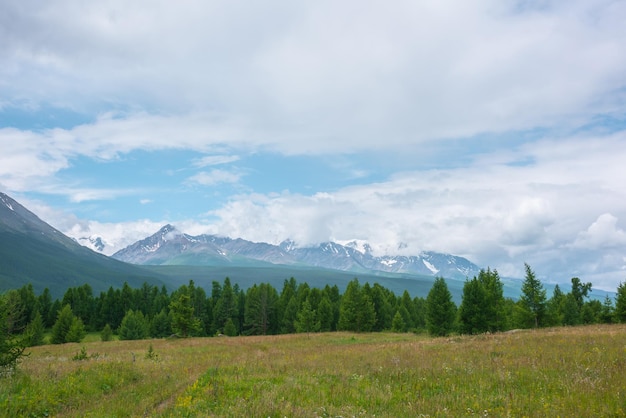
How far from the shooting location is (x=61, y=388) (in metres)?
12.8

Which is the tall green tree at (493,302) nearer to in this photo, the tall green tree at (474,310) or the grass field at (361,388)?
the tall green tree at (474,310)

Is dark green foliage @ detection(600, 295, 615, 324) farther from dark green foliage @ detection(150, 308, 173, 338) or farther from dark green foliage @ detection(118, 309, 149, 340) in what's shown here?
dark green foliage @ detection(150, 308, 173, 338)

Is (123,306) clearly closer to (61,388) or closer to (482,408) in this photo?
(61,388)

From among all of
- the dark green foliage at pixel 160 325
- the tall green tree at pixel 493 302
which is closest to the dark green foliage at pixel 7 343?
the tall green tree at pixel 493 302

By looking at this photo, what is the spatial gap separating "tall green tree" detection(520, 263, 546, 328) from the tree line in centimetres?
12

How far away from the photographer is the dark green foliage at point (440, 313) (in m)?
50.2

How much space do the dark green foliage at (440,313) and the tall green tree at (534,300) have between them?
32.6 feet

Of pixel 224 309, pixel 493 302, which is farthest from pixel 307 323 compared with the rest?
pixel 493 302

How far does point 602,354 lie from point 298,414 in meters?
12.6

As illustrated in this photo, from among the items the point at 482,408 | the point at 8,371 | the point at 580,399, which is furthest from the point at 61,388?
→ the point at 580,399

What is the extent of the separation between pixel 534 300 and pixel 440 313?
1295 cm

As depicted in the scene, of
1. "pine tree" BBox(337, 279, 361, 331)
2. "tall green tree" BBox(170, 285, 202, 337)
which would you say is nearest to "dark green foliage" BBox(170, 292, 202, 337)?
"tall green tree" BBox(170, 285, 202, 337)

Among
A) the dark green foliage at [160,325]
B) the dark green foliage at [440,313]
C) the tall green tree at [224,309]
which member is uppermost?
the dark green foliage at [440,313]

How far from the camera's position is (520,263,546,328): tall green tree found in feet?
163
